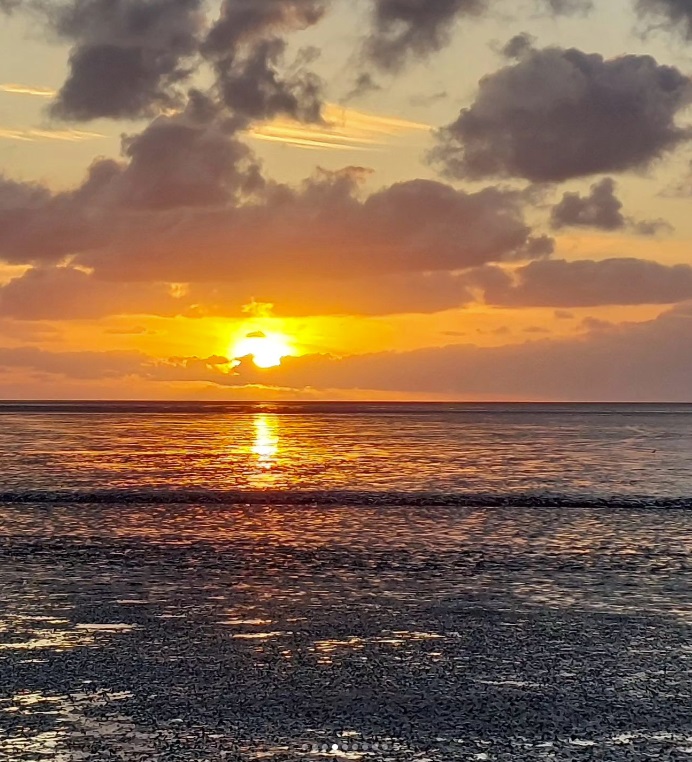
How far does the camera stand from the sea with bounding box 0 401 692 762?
9.02m

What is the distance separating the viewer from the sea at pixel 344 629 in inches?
355

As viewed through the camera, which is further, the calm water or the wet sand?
the calm water

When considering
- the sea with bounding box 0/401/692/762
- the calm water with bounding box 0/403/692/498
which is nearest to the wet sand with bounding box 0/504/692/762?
the sea with bounding box 0/401/692/762

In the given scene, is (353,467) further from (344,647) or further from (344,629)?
(344,647)

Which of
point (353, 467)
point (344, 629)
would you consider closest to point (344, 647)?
point (344, 629)

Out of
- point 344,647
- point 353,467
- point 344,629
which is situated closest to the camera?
point 344,647

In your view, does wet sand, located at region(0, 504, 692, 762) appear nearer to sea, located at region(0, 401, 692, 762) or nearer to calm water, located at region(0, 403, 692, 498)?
sea, located at region(0, 401, 692, 762)

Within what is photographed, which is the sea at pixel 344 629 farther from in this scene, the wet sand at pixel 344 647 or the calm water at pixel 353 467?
the calm water at pixel 353 467

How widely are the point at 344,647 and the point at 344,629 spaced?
1.02 m

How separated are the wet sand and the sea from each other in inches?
1.5

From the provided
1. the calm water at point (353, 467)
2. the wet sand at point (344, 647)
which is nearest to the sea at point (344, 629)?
the wet sand at point (344, 647)

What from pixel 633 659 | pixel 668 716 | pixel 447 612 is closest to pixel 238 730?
pixel 668 716

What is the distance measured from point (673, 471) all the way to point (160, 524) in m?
28.6

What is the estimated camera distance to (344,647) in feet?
40.4
